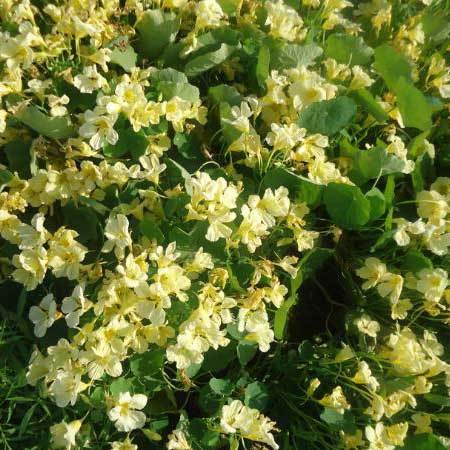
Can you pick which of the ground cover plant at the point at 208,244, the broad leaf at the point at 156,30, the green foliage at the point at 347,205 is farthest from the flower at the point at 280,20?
the green foliage at the point at 347,205

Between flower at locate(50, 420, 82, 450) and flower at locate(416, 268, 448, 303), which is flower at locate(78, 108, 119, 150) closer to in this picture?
flower at locate(50, 420, 82, 450)

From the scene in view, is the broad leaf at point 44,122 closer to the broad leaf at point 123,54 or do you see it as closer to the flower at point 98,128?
the flower at point 98,128

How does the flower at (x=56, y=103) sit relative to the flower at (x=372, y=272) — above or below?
above

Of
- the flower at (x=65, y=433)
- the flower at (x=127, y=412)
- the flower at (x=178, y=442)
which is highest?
the flower at (x=127, y=412)

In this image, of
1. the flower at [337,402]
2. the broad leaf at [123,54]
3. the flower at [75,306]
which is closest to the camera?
the flower at [75,306]

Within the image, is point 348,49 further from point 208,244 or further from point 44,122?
point 44,122

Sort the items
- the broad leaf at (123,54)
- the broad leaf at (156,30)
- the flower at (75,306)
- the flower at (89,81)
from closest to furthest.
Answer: the flower at (75,306) → the flower at (89,81) → the broad leaf at (123,54) → the broad leaf at (156,30)

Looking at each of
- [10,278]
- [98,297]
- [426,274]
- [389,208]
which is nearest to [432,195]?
[389,208]

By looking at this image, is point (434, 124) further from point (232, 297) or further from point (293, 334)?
point (232, 297)
